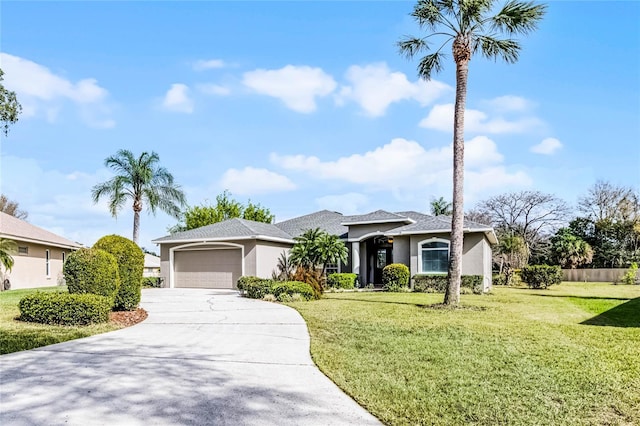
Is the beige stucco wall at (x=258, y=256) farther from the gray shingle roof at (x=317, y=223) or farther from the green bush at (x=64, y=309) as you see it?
the green bush at (x=64, y=309)

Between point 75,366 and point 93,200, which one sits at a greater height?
point 93,200

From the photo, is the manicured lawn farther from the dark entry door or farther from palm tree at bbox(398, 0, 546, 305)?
the dark entry door

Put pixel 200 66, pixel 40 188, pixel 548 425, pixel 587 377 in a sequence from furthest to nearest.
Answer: pixel 40 188, pixel 200 66, pixel 587 377, pixel 548 425

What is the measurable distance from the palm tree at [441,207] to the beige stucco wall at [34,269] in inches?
1187

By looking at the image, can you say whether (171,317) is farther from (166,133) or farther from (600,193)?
(600,193)

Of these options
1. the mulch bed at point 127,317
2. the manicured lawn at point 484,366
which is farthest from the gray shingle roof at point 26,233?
the manicured lawn at point 484,366

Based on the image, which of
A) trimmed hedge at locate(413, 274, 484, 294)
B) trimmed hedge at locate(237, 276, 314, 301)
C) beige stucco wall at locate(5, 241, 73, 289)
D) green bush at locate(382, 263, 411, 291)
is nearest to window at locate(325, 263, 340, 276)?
green bush at locate(382, 263, 411, 291)

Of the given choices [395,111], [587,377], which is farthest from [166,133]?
[587,377]

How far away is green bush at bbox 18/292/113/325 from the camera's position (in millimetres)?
9820

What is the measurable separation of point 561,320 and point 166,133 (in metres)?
15.8

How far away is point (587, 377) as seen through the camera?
5.89m

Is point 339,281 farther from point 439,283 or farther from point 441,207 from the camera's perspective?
point 441,207

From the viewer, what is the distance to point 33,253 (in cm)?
2430

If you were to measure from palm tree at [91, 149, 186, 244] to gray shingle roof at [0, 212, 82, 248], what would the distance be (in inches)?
120
